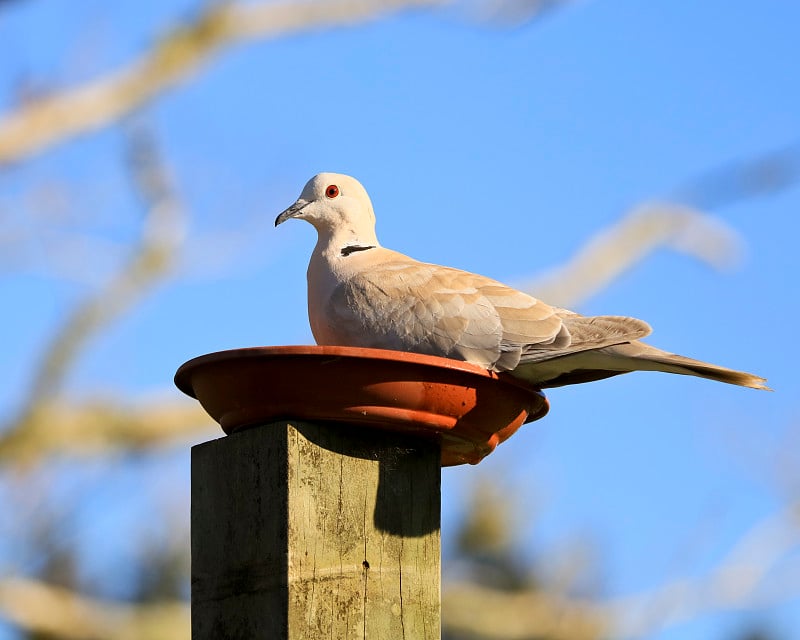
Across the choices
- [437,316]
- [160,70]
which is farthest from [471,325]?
[160,70]

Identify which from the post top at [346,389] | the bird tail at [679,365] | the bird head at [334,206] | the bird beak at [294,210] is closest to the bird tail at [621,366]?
the bird tail at [679,365]

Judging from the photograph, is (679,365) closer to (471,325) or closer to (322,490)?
→ (471,325)

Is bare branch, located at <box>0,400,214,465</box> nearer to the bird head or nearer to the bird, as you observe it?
the bird head

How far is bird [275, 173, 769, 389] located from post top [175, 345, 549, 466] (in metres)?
0.19

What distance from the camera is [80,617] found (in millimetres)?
9734

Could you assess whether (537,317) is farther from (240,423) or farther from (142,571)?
(142,571)

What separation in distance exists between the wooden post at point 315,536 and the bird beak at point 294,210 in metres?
1.04

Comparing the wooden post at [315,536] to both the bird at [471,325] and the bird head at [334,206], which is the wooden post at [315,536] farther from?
the bird head at [334,206]

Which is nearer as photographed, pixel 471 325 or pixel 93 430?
pixel 471 325

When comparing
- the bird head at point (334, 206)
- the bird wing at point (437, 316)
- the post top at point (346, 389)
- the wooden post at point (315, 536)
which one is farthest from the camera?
the bird head at point (334, 206)

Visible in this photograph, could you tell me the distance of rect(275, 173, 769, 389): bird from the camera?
9.57 ft

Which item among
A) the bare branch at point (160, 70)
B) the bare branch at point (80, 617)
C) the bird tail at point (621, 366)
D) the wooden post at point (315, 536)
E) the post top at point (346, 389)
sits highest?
the bare branch at point (160, 70)

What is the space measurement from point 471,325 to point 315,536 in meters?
0.78

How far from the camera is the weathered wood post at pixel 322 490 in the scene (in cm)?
238
